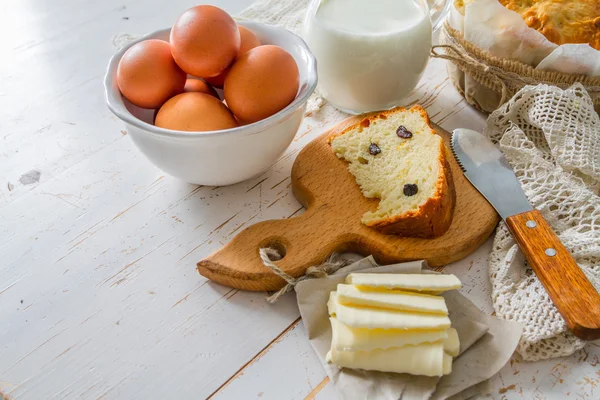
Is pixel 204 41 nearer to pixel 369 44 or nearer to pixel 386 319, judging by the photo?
pixel 369 44

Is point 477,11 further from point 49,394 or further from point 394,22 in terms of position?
point 49,394

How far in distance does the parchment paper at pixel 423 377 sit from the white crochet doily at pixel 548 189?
1.8 inches

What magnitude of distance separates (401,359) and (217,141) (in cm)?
47

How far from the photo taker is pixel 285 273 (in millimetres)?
996

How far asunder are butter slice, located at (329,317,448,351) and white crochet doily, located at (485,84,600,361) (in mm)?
171

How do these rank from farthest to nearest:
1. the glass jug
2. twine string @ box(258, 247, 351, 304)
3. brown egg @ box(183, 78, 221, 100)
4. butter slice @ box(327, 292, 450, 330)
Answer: the glass jug
brown egg @ box(183, 78, 221, 100)
twine string @ box(258, 247, 351, 304)
butter slice @ box(327, 292, 450, 330)

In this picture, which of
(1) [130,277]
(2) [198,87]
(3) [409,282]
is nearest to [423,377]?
(3) [409,282]

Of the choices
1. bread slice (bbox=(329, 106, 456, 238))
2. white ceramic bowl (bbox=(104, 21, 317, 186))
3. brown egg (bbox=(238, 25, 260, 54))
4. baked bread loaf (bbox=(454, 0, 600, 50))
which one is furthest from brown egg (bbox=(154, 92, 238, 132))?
baked bread loaf (bbox=(454, 0, 600, 50))

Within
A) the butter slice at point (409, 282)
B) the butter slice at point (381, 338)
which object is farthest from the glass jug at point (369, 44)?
the butter slice at point (381, 338)

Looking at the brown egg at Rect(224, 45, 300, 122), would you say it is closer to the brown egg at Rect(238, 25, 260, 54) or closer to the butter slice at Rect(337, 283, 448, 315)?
the brown egg at Rect(238, 25, 260, 54)

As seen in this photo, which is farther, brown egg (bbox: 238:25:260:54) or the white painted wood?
brown egg (bbox: 238:25:260:54)

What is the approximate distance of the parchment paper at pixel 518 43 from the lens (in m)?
1.18

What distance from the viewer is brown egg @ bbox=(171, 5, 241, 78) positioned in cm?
105

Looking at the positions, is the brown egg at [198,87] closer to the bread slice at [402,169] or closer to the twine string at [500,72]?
the bread slice at [402,169]
